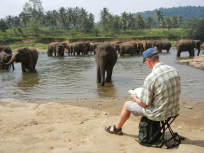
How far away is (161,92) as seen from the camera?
11.0 feet

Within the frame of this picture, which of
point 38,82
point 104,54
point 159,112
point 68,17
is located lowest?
point 38,82

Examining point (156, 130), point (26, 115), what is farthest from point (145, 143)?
point (26, 115)

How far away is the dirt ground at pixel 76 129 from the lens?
11.6 feet

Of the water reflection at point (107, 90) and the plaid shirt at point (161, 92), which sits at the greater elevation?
the plaid shirt at point (161, 92)

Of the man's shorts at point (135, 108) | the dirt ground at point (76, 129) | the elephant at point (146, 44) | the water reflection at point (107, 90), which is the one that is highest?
the elephant at point (146, 44)

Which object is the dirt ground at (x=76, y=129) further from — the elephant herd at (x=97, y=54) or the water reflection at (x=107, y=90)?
the elephant herd at (x=97, y=54)

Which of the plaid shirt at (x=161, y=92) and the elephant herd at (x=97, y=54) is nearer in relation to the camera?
the plaid shirt at (x=161, y=92)

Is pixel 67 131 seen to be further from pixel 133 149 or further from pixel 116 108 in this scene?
pixel 116 108

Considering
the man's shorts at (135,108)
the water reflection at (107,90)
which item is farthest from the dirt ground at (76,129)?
the water reflection at (107,90)

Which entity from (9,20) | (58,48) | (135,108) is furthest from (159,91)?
(9,20)

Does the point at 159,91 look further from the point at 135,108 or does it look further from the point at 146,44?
the point at 146,44

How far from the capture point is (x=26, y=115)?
5.34 meters

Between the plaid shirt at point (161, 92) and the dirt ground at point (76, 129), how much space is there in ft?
2.02

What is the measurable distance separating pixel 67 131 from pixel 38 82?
7.40m
